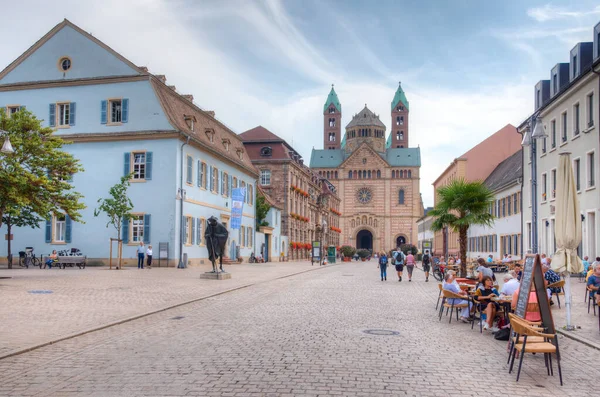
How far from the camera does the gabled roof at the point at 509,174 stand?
43.5 meters

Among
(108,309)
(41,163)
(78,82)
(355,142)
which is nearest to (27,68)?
(78,82)

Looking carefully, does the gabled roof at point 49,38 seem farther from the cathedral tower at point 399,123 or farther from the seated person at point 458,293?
the cathedral tower at point 399,123

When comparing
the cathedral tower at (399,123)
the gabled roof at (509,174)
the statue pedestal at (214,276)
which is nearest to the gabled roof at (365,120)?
the cathedral tower at (399,123)

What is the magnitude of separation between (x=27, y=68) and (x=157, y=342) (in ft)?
107

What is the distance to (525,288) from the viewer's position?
9.40 meters

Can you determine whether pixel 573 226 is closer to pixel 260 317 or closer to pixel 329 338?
pixel 329 338

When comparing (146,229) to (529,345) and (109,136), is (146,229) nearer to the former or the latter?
(109,136)

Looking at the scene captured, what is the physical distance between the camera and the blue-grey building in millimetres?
35375

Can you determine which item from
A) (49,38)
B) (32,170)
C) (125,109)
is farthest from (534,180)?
(49,38)

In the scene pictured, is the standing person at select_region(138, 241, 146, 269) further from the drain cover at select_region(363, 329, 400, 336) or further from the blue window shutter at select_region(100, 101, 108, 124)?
the drain cover at select_region(363, 329, 400, 336)

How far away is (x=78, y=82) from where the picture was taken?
36.5 m

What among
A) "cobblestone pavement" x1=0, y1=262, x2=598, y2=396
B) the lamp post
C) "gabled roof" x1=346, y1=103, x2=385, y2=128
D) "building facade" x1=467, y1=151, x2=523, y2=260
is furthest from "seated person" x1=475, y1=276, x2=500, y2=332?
"gabled roof" x1=346, y1=103, x2=385, y2=128

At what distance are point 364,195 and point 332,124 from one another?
95.9ft

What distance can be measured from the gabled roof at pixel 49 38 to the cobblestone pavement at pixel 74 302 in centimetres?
1632
